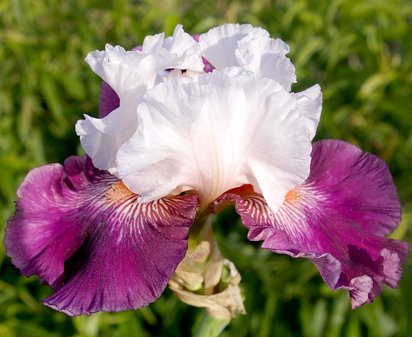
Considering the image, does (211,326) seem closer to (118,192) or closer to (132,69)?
(118,192)

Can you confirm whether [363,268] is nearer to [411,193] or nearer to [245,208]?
[245,208]

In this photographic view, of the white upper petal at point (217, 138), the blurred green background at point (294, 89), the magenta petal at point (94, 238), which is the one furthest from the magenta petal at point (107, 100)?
the blurred green background at point (294, 89)

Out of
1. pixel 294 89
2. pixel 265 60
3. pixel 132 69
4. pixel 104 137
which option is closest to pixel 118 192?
pixel 104 137

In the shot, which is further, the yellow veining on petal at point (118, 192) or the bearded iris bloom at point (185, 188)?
the yellow veining on petal at point (118, 192)

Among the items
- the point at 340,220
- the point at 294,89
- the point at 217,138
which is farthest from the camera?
the point at 294,89

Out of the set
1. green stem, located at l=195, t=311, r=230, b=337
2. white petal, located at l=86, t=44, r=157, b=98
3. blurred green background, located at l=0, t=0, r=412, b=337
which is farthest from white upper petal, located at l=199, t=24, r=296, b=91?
blurred green background, located at l=0, t=0, r=412, b=337

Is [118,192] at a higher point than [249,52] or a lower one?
lower

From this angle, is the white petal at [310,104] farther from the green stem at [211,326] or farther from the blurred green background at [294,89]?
the blurred green background at [294,89]

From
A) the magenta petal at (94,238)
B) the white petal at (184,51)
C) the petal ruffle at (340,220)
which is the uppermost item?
the white petal at (184,51)
